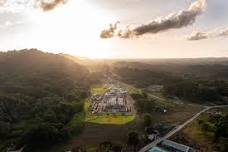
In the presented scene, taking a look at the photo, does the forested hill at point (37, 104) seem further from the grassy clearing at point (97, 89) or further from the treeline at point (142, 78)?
the treeline at point (142, 78)

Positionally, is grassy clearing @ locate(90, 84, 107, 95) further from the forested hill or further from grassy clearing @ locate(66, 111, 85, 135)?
grassy clearing @ locate(66, 111, 85, 135)

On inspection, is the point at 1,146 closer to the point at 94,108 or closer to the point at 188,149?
the point at 94,108

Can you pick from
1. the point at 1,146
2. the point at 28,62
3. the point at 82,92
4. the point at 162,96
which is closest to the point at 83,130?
the point at 1,146

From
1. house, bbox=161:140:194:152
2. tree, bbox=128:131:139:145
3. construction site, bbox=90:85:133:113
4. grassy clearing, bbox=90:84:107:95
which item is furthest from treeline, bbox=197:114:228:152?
grassy clearing, bbox=90:84:107:95

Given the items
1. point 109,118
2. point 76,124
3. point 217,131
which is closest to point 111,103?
point 109,118

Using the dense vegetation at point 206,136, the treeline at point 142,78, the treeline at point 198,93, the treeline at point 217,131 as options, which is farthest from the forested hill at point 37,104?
the treeline at point 198,93

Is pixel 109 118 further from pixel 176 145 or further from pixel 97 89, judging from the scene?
pixel 97 89
